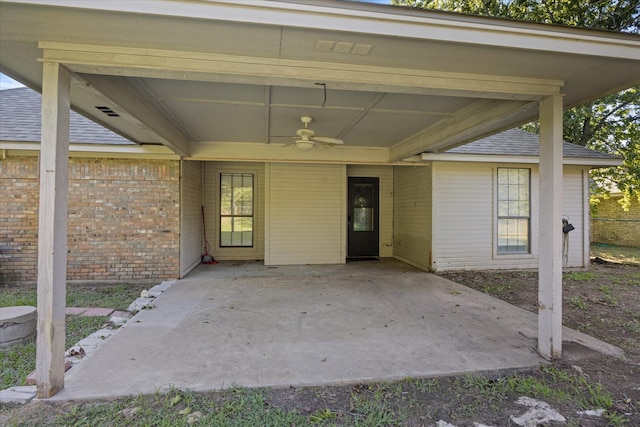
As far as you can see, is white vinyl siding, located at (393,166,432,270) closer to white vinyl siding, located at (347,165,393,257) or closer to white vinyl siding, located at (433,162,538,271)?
white vinyl siding, located at (347,165,393,257)

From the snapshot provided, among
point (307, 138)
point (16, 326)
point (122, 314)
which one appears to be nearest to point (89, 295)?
point (122, 314)

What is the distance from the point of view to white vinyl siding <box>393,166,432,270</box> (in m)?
7.35

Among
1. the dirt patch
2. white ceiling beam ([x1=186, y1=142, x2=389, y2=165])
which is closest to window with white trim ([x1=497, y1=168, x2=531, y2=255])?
the dirt patch

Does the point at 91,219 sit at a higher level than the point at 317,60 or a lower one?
lower

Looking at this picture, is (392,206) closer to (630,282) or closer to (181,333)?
(630,282)

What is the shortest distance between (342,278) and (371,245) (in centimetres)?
286

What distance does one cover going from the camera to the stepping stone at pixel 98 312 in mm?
4121

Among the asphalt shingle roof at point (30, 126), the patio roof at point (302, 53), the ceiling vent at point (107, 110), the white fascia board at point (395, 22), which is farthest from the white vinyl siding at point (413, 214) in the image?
the asphalt shingle roof at point (30, 126)

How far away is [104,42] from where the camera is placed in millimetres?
2350

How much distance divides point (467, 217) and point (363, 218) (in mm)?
2786

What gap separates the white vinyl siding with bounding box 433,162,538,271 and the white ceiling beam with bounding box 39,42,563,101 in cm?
426

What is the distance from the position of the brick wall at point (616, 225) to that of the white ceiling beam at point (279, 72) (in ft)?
43.5

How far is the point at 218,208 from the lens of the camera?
8.47 m

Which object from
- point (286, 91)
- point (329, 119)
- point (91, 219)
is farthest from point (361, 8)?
point (91, 219)
